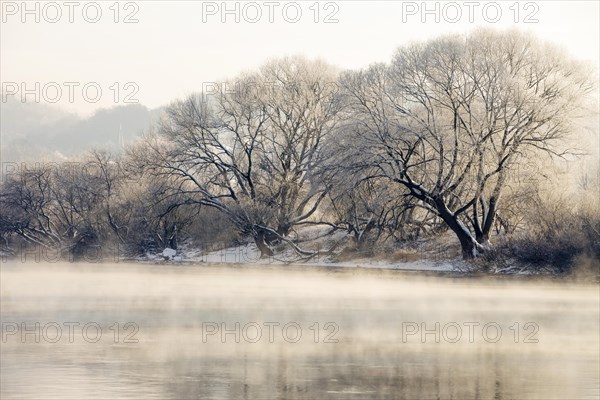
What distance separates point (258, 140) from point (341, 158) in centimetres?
1319

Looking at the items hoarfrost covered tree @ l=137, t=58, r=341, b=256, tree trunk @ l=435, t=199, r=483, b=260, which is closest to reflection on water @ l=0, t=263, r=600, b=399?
tree trunk @ l=435, t=199, r=483, b=260

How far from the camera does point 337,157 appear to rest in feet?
156

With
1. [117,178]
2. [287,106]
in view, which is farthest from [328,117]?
[117,178]

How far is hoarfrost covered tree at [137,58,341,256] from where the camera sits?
57438 millimetres

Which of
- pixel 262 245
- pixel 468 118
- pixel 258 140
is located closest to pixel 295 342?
pixel 468 118

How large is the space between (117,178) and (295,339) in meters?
46.4

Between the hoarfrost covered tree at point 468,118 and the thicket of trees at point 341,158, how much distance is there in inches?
2.7

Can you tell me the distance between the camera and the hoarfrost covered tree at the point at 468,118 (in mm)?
44281

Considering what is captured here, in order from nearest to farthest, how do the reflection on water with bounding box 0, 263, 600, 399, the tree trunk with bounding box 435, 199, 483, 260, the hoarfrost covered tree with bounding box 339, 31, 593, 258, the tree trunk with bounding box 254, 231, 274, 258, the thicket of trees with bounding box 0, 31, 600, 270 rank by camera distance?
the reflection on water with bounding box 0, 263, 600, 399
the hoarfrost covered tree with bounding box 339, 31, 593, 258
the thicket of trees with bounding box 0, 31, 600, 270
the tree trunk with bounding box 435, 199, 483, 260
the tree trunk with bounding box 254, 231, 274, 258

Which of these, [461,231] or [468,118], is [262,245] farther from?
[468,118]

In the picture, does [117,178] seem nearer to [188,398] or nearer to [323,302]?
[323,302]

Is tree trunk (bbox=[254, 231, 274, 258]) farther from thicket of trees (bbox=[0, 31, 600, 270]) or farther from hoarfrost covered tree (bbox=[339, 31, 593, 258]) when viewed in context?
hoarfrost covered tree (bbox=[339, 31, 593, 258])

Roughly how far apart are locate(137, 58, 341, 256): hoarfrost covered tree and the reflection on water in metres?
25.1

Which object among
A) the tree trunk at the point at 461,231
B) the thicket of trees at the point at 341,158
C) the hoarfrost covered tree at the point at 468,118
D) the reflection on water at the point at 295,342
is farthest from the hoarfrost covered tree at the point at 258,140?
the reflection on water at the point at 295,342
